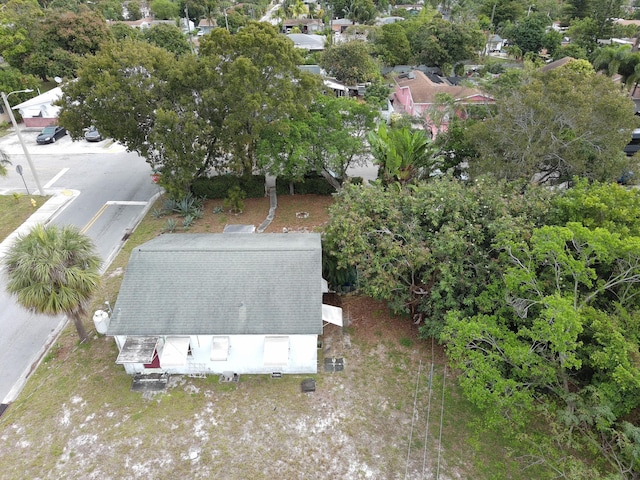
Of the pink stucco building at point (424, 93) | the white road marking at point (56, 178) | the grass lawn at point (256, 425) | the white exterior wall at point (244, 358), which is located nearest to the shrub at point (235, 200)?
the grass lawn at point (256, 425)

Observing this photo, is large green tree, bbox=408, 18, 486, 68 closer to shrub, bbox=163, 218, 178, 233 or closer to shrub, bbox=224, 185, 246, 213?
shrub, bbox=224, 185, 246, 213

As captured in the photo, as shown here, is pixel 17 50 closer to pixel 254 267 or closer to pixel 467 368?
pixel 254 267

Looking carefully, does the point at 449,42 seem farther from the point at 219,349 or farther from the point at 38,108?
the point at 219,349

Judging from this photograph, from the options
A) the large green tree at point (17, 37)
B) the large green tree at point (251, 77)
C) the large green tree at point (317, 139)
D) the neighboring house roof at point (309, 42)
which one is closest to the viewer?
the large green tree at point (251, 77)

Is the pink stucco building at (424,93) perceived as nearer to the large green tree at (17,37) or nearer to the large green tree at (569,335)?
the large green tree at (569,335)

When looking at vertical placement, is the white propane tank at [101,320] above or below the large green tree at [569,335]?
below

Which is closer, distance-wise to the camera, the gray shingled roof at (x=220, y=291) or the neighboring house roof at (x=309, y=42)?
the gray shingled roof at (x=220, y=291)

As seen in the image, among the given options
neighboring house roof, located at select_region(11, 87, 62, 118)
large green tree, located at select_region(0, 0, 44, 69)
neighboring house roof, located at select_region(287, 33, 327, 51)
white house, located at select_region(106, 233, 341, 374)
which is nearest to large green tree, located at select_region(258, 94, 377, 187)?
white house, located at select_region(106, 233, 341, 374)

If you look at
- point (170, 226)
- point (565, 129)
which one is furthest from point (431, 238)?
point (170, 226)
